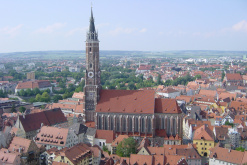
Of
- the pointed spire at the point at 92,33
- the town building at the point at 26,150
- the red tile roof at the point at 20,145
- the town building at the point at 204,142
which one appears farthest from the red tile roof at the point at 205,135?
the red tile roof at the point at 20,145

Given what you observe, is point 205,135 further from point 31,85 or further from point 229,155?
point 31,85

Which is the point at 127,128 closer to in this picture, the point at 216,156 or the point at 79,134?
the point at 79,134

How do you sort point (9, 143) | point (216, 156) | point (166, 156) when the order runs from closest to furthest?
point (166, 156)
point (216, 156)
point (9, 143)

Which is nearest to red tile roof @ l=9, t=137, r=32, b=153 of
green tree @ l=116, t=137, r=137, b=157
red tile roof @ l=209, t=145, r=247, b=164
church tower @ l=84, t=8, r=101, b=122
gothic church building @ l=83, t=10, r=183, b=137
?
green tree @ l=116, t=137, r=137, b=157

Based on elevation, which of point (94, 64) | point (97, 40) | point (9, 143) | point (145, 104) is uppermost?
point (97, 40)

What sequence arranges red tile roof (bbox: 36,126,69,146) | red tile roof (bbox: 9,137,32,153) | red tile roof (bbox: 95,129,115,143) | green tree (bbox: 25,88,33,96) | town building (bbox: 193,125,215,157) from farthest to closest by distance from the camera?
green tree (bbox: 25,88,33,96), red tile roof (bbox: 95,129,115,143), town building (bbox: 193,125,215,157), red tile roof (bbox: 36,126,69,146), red tile roof (bbox: 9,137,32,153)

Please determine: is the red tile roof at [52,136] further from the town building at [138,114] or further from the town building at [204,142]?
the town building at [204,142]

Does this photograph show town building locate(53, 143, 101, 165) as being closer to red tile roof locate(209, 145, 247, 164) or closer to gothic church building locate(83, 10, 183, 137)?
gothic church building locate(83, 10, 183, 137)

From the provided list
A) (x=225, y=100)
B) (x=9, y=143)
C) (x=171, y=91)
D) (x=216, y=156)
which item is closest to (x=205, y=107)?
(x=225, y=100)

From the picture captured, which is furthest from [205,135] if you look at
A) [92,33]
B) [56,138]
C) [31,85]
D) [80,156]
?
[31,85]
